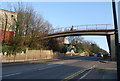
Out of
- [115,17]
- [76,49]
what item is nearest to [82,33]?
[115,17]

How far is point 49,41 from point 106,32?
19.9 meters

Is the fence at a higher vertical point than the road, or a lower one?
higher

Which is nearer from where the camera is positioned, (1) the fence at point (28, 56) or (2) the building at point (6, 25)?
(1) the fence at point (28, 56)

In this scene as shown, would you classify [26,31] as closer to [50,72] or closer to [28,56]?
[28,56]

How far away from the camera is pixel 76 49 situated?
102 meters

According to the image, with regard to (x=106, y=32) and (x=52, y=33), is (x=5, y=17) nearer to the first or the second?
(x=52, y=33)

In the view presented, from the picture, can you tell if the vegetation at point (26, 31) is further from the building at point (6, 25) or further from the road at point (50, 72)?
the road at point (50, 72)

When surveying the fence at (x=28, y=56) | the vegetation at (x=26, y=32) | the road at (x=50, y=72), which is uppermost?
the vegetation at (x=26, y=32)

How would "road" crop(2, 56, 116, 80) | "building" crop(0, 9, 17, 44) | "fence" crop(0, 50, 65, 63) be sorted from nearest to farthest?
1. "road" crop(2, 56, 116, 80)
2. "fence" crop(0, 50, 65, 63)
3. "building" crop(0, 9, 17, 44)

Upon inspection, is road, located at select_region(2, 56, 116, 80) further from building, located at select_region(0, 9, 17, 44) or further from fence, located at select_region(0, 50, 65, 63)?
building, located at select_region(0, 9, 17, 44)

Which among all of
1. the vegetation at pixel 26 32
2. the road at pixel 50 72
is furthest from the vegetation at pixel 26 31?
the road at pixel 50 72

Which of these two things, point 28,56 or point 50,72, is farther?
point 28,56

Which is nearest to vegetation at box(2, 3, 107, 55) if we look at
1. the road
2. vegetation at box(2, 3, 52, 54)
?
vegetation at box(2, 3, 52, 54)

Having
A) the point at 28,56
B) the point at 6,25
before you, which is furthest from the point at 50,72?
the point at 6,25
